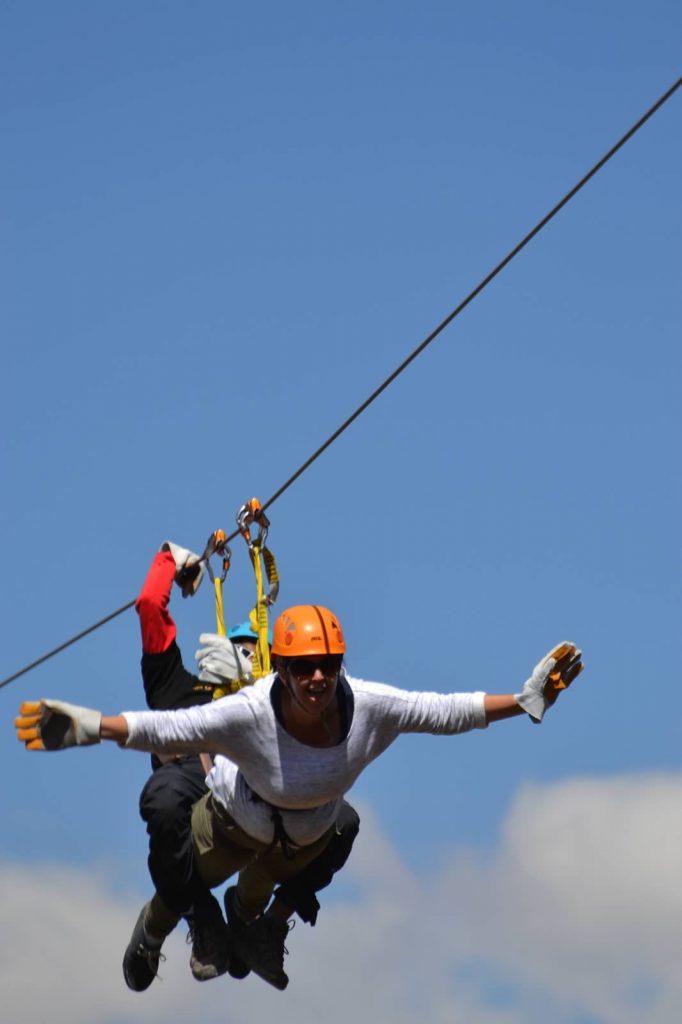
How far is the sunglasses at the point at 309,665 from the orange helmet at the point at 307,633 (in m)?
0.02

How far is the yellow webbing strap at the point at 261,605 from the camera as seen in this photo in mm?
10570

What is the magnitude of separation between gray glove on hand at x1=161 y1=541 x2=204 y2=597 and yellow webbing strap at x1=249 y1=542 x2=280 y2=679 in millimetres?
607

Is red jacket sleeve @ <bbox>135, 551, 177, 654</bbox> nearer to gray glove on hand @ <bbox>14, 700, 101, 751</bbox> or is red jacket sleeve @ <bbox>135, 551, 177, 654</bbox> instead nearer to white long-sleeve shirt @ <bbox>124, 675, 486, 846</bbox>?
white long-sleeve shirt @ <bbox>124, 675, 486, 846</bbox>

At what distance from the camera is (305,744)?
31.9 feet

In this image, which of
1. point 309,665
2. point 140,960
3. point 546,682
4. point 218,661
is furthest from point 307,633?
point 140,960

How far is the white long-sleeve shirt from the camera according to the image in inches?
377

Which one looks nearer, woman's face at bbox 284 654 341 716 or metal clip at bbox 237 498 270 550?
woman's face at bbox 284 654 341 716

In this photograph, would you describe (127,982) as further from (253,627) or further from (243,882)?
(253,627)

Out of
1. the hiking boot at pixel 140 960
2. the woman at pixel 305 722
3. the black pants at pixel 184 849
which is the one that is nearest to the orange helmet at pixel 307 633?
the woman at pixel 305 722

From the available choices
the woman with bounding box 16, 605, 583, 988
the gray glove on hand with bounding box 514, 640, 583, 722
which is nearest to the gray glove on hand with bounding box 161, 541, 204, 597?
the woman with bounding box 16, 605, 583, 988

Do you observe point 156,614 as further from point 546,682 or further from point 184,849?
point 546,682

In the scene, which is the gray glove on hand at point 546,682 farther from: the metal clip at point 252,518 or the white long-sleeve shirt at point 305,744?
the metal clip at point 252,518

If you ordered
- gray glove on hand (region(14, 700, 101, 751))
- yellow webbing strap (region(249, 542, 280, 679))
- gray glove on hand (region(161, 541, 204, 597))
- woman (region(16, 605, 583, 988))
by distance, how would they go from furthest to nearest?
gray glove on hand (region(161, 541, 204, 597)) → yellow webbing strap (region(249, 542, 280, 679)) → woman (region(16, 605, 583, 988)) → gray glove on hand (region(14, 700, 101, 751))

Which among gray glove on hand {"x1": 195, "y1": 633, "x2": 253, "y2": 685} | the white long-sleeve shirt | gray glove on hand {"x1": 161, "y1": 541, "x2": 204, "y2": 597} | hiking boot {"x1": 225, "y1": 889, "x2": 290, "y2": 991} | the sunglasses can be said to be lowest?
hiking boot {"x1": 225, "y1": 889, "x2": 290, "y2": 991}
